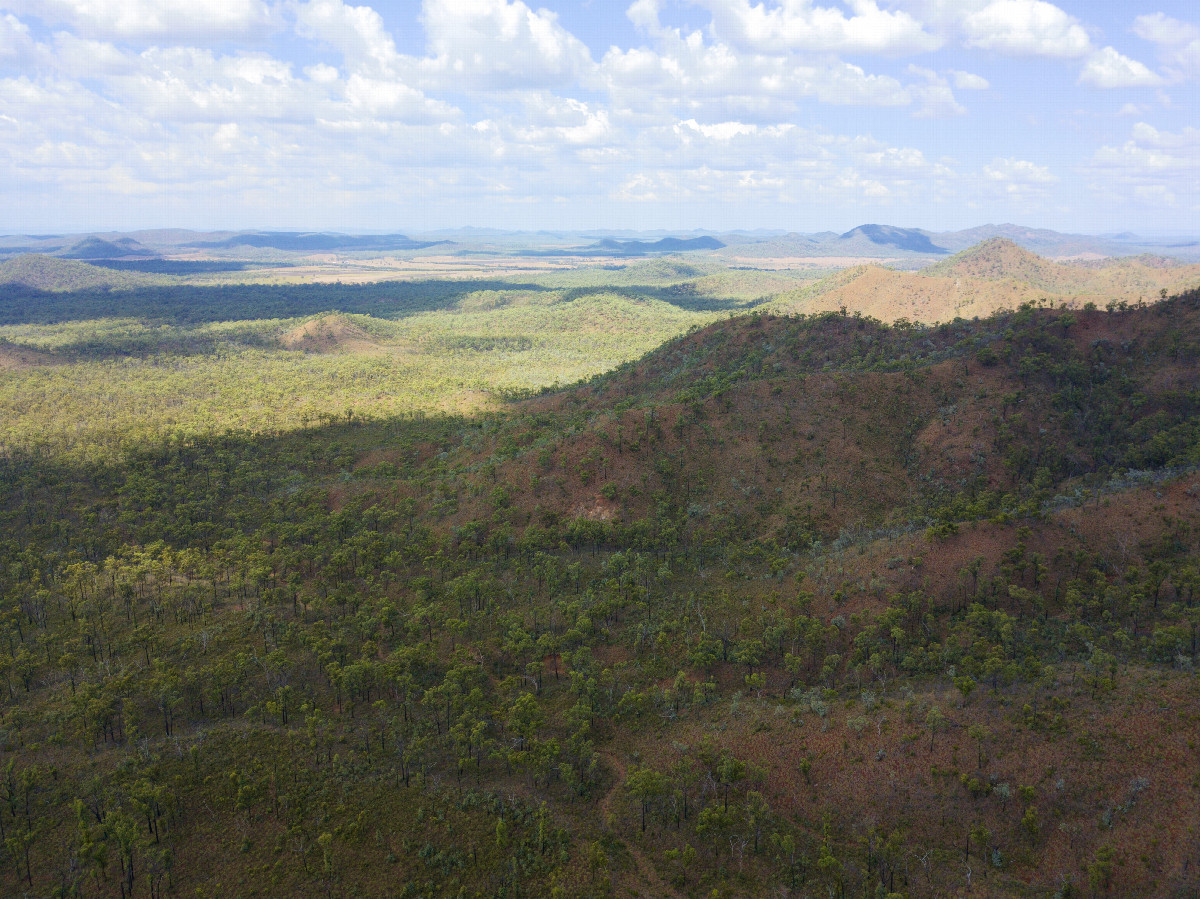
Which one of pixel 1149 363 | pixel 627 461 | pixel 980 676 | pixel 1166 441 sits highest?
pixel 1149 363

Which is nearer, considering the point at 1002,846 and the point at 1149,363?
the point at 1002,846

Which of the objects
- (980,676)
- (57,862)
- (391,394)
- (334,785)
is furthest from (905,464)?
(391,394)

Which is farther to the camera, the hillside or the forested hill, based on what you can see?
the hillside

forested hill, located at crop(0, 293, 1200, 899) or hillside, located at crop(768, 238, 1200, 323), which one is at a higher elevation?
hillside, located at crop(768, 238, 1200, 323)

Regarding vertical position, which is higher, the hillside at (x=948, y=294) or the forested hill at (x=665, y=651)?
the hillside at (x=948, y=294)

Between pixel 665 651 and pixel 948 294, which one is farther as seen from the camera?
pixel 948 294

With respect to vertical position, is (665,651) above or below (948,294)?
below

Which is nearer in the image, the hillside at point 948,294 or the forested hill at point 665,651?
the forested hill at point 665,651

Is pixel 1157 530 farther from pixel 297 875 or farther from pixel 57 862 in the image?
pixel 57 862
